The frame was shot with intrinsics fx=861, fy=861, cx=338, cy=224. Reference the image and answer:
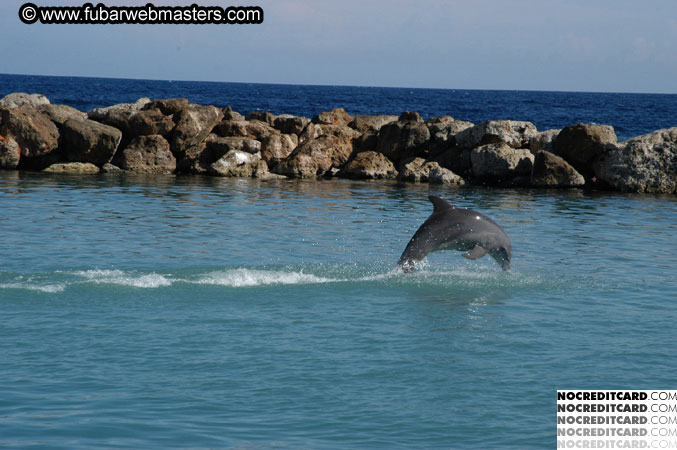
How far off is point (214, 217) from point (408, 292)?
29.1 ft

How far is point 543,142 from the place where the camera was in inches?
1172

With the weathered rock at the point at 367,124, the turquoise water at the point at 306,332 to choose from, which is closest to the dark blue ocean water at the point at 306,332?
the turquoise water at the point at 306,332

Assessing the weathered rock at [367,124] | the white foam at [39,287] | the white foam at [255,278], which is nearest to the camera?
the white foam at [39,287]

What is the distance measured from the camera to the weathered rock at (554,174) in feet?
91.1

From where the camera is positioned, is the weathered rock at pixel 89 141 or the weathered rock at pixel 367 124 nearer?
the weathered rock at pixel 89 141

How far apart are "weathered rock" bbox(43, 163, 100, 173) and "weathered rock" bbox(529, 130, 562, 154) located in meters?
15.1

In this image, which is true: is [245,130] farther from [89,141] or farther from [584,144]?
[584,144]

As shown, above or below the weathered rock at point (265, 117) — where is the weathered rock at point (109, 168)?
below

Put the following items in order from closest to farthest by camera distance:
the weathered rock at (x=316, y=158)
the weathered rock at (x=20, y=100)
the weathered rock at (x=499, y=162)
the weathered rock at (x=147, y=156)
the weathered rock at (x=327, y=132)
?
the weathered rock at (x=499, y=162), the weathered rock at (x=147, y=156), the weathered rock at (x=316, y=158), the weathered rock at (x=327, y=132), the weathered rock at (x=20, y=100)

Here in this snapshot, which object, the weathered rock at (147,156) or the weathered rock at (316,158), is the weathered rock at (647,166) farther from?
the weathered rock at (147,156)

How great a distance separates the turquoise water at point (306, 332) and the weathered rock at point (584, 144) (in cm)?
917

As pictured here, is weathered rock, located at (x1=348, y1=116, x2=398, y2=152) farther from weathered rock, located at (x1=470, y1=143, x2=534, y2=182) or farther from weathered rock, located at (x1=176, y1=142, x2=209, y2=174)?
weathered rock, located at (x1=176, y1=142, x2=209, y2=174)

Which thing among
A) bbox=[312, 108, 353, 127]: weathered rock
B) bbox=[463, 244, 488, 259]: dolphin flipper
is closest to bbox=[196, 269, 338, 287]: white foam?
bbox=[463, 244, 488, 259]: dolphin flipper

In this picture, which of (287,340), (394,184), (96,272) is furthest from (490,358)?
(394,184)
